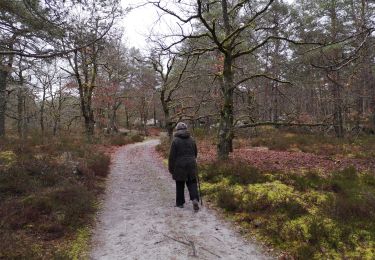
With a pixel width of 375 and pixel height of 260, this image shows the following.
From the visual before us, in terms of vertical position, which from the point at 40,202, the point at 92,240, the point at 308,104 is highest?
the point at 308,104

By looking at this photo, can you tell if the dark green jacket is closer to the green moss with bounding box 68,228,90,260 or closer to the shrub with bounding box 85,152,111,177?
the green moss with bounding box 68,228,90,260

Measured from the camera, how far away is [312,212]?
6.62 metres

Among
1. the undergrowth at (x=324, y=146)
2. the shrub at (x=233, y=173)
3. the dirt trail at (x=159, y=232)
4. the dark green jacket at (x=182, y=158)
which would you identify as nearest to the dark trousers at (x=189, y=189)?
the dark green jacket at (x=182, y=158)

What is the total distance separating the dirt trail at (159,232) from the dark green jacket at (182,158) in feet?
2.71

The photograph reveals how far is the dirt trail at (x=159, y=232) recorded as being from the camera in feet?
17.3

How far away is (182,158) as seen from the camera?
→ 311 inches

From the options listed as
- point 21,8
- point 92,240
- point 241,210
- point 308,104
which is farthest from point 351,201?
point 308,104

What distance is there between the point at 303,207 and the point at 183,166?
111 inches

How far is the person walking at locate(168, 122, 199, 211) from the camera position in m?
7.79

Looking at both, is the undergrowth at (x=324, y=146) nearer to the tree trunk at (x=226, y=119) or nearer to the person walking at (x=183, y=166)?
the tree trunk at (x=226, y=119)

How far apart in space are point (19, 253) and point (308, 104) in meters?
45.5

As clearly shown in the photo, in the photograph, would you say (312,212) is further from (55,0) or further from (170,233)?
(55,0)

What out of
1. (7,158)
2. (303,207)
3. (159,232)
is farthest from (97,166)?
(303,207)

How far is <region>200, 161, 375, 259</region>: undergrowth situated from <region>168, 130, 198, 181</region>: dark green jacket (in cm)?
104
